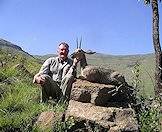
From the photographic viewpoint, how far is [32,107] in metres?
9.22

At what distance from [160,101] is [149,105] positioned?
0.64 m

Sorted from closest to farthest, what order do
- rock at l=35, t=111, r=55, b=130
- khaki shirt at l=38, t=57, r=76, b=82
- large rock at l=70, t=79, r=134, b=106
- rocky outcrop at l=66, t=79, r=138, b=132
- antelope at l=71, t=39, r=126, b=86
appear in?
rock at l=35, t=111, r=55, b=130 < rocky outcrop at l=66, t=79, r=138, b=132 < large rock at l=70, t=79, r=134, b=106 < antelope at l=71, t=39, r=126, b=86 < khaki shirt at l=38, t=57, r=76, b=82

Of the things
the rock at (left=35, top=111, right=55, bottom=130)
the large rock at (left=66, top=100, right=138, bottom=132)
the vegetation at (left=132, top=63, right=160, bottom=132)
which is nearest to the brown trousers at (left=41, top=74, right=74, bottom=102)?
the large rock at (left=66, top=100, right=138, bottom=132)

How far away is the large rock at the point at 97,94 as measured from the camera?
927cm

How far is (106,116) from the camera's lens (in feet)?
27.7

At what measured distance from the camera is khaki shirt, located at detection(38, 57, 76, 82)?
412 inches

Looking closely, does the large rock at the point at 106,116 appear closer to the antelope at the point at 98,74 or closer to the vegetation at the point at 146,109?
the vegetation at the point at 146,109

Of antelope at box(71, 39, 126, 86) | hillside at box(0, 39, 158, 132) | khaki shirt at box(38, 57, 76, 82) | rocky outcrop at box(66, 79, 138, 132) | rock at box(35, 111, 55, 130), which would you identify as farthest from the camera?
khaki shirt at box(38, 57, 76, 82)

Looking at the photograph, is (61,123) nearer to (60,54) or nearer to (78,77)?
(78,77)

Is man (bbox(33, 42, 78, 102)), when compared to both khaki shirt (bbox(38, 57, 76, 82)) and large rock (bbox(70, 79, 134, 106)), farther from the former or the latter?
large rock (bbox(70, 79, 134, 106))

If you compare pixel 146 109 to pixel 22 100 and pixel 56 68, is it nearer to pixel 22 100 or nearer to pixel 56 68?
pixel 22 100

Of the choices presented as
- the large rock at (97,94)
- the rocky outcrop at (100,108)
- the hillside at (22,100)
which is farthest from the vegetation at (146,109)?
the large rock at (97,94)

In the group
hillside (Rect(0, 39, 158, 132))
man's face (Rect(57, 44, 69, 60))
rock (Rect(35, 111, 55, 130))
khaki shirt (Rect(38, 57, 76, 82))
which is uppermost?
man's face (Rect(57, 44, 69, 60))

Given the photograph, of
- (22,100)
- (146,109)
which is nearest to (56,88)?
(22,100)
